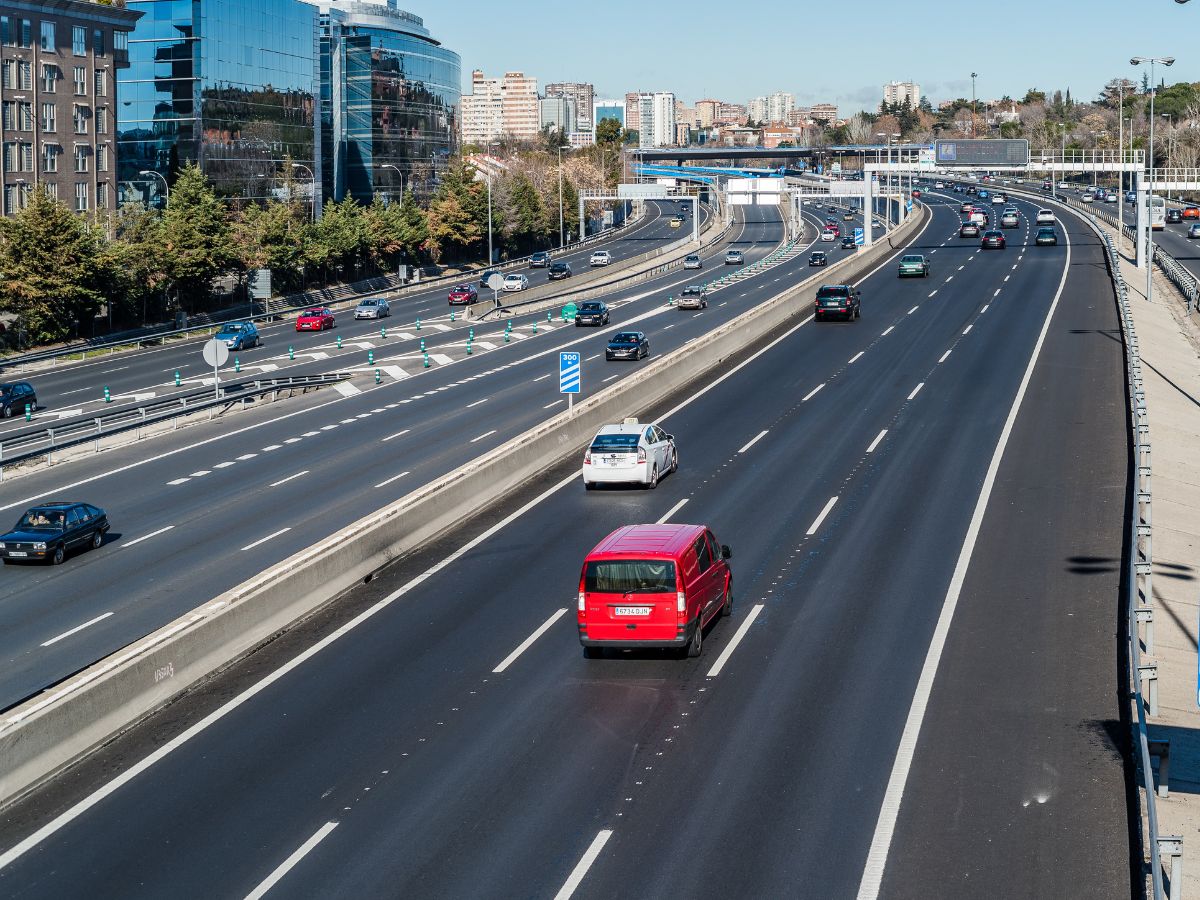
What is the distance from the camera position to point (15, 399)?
53062 millimetres

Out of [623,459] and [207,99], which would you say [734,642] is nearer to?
[623,459]

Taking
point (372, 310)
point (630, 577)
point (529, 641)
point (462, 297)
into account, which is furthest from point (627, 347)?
point (630, 577)

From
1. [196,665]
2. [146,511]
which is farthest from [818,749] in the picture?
[146,511]

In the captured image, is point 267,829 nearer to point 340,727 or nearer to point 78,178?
point 340,727

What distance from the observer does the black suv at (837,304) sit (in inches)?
2522

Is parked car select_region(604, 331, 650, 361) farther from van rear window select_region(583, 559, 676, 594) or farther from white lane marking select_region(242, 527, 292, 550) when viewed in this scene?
van rear window select_region(583, 559, 676, 594)

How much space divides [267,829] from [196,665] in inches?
230

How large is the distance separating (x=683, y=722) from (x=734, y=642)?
12.1 ft

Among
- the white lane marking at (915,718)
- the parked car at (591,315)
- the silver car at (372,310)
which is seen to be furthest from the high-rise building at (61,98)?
the white lane marking at (915,718)

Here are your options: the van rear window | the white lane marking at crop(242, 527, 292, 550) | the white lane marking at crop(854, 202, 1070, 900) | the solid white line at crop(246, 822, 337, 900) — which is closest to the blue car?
the white lane marking at crop(242, 527, 292, 550)

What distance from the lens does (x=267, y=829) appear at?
1556cm

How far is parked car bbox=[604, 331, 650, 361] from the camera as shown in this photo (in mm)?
59750

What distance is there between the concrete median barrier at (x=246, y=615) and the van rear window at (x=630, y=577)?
5.39m

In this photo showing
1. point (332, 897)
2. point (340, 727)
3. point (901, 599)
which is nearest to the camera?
point (332, 897)
